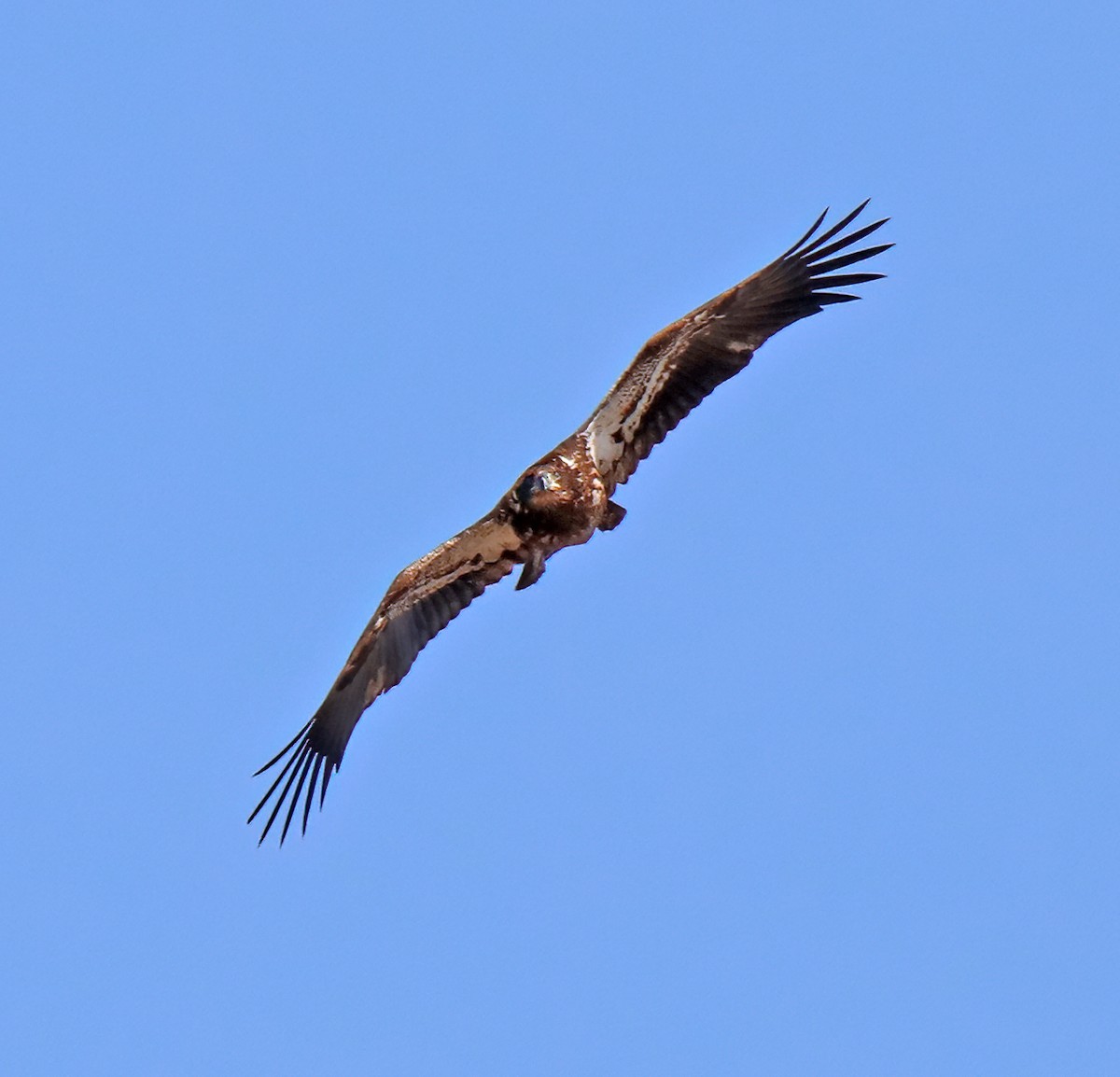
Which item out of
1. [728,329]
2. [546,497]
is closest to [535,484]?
[546,497]

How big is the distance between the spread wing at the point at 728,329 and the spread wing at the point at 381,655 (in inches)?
97.9

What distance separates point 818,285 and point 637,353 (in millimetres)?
1837

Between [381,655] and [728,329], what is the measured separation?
4.97 metres

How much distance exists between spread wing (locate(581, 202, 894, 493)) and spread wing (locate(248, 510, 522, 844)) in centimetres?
249

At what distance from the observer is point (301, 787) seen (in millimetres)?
24219

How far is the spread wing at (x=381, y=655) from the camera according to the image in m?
24.0

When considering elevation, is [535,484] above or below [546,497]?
above

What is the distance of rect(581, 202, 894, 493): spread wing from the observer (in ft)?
73.4

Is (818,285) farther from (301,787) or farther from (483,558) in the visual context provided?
(301,787)

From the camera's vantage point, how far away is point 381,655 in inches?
950

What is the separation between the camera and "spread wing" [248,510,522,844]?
945 inches

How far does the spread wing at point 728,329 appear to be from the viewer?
2238cm

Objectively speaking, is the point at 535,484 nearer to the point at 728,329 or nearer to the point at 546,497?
the point at 546,497

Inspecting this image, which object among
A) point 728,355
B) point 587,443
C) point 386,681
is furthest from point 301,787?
point 728,355
